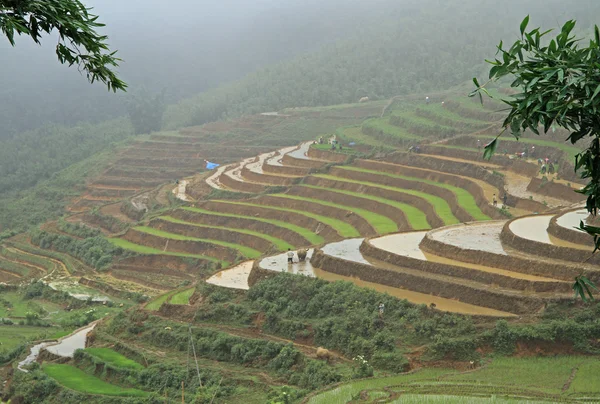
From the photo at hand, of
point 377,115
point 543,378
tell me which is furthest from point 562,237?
point 377,115

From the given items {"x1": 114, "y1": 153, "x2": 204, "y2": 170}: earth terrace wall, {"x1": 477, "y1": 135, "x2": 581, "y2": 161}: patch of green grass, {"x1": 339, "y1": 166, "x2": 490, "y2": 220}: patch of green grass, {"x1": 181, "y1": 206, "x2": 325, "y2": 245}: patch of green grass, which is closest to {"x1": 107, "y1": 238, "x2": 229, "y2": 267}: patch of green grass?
{"x1": 181, "y1": 206, "x2": 325, "y2": 245}: patch of green grass

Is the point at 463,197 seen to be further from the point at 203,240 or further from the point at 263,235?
the point at 203,240

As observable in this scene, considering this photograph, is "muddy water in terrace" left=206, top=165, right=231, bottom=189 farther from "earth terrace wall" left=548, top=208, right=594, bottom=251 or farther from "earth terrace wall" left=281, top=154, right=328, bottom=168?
"earth terrace wall" left=548, top=208, right=594, bottom=251

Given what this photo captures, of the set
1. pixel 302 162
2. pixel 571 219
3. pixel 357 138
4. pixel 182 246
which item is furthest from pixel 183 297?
pixel 357 138

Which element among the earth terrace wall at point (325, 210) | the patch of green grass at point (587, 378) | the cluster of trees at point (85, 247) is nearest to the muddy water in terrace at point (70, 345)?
the earth terrace wall at point (325, 210)

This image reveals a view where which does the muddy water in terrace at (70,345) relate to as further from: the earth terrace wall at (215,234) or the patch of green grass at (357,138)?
the patch of green grass at (357,138)

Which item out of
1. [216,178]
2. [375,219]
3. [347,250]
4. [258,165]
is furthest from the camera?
[258,165]
